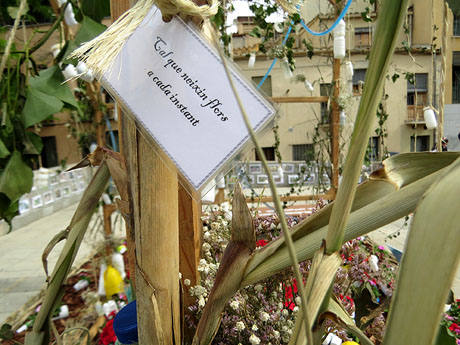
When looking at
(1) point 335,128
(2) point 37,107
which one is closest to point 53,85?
(2) point 37,107

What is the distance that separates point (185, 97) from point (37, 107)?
1.96ft

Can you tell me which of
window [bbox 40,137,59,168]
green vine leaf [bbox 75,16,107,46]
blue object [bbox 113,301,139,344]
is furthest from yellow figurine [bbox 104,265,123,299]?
window [bbox 40,137,59,168]

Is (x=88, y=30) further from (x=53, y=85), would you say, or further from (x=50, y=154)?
(x=50, y=154)

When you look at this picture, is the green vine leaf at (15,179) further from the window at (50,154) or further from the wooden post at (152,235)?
the window at (50,154)

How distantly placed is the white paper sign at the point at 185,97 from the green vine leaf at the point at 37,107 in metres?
0.52

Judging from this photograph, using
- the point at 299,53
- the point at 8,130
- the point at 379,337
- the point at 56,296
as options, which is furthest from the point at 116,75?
the point at 299,53

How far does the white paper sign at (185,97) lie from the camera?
0.87 feet

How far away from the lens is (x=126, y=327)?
0.36 meters

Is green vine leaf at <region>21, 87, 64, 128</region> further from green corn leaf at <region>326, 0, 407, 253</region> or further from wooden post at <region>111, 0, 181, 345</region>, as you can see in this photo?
green corn leaf at <region>326, 0, 407, 253</region>

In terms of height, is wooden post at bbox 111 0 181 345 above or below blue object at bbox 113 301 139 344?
above

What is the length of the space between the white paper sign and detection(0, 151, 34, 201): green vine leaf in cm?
54

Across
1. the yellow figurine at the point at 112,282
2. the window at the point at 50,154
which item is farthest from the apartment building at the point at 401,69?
the window at the point at 50,154

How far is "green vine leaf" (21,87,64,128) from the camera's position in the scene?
0.74 metres

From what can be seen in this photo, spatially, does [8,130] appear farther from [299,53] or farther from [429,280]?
[299,53]
